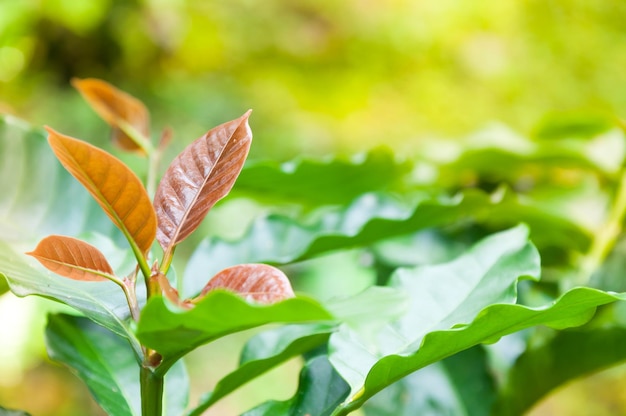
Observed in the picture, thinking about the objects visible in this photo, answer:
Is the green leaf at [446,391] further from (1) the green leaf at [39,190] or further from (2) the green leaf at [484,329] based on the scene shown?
(1) the green leaf at [39,190]

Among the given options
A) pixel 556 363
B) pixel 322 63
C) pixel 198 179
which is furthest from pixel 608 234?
pixel 322 63

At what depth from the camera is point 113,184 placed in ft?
0.88

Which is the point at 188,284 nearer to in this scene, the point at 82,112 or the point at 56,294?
the point at 56,294

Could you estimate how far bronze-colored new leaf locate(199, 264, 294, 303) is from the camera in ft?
0.82

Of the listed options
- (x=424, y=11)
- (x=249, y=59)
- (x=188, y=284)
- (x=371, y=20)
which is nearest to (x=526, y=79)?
(x=424, y=11)

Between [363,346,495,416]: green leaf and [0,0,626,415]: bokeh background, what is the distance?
49.7 inches

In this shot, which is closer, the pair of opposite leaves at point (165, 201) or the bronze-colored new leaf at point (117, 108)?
the pair of opposite leaves at point (165, 201)

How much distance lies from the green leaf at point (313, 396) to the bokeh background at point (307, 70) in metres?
1.36

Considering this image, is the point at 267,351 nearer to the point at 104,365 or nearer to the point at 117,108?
the point at 104,365

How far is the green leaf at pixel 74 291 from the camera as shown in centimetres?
29

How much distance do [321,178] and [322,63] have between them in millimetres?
2028

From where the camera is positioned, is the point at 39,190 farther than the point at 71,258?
Yes

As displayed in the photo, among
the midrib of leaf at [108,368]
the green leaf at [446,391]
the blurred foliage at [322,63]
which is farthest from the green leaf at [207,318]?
the blurred foliage at [322,63]

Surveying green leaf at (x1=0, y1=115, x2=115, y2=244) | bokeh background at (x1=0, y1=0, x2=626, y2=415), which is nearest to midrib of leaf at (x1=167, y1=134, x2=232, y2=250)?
green leaf at (x1=0, y1=115, x2=115, y2=244)
